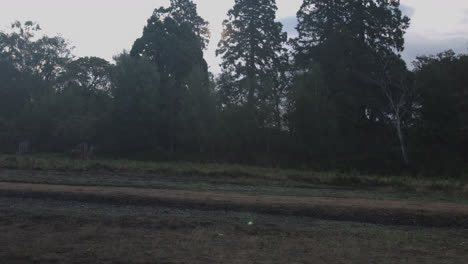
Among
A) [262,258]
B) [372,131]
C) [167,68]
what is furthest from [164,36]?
[262,258]

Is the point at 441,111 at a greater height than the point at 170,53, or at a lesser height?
lesser

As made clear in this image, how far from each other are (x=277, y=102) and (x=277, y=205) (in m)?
26.7

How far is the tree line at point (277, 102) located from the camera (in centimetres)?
3606

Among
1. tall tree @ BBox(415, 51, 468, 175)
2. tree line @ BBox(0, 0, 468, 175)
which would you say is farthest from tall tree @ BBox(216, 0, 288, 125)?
tall tree @ BBox(415, 51, 468, 175)

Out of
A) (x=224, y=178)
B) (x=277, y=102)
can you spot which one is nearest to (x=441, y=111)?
(x=277, y=102)

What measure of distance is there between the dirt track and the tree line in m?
21.7

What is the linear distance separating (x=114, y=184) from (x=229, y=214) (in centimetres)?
711

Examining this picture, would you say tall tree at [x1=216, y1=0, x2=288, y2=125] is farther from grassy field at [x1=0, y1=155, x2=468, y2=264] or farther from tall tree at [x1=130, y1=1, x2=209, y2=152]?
grassy field at [x1=0, y1=155, x2=468, y2=264]

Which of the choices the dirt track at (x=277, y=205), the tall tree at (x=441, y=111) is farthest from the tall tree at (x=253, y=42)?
the dirt track at (x=277, y=205)

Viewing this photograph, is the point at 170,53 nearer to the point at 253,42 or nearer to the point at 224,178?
the point at 253,42

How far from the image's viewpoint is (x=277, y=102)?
1505 inches

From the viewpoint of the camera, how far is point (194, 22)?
162ft

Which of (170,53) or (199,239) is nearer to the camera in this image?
(199,239)

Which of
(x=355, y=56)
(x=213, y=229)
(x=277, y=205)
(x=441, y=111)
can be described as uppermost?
(x=355, y=56)
